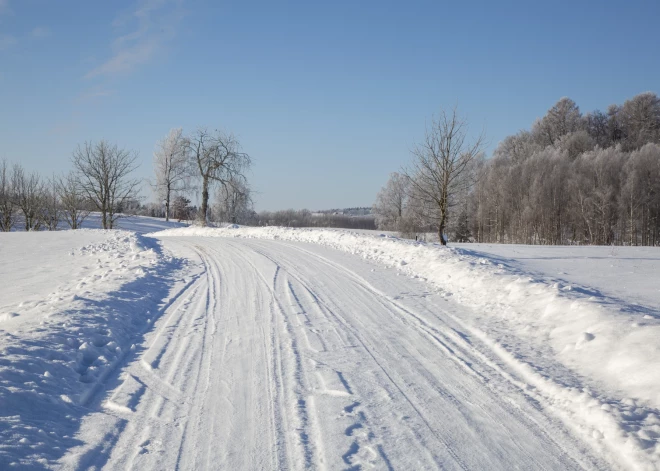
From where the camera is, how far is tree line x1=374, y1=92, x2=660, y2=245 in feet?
110

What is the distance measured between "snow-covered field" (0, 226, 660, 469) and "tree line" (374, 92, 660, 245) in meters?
14.0

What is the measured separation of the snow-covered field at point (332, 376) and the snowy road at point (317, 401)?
18 mm

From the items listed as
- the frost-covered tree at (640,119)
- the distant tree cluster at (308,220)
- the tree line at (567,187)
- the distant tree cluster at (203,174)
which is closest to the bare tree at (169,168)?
the distant tree cluster at (203,174)

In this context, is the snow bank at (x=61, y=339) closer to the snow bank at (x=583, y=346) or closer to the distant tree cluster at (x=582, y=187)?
the snow bank at (x=583, y=346)

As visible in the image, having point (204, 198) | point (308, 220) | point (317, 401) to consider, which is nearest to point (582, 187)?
point (204, 198)

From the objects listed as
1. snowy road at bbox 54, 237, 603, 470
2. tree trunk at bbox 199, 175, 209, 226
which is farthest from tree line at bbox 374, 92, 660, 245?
tree trunk at bbox 199, 175, 209, 226

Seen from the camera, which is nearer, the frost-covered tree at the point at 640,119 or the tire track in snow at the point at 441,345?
the tire track in snow at the point at 441,345

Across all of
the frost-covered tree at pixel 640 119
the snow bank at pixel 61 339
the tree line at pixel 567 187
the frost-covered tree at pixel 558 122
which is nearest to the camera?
the snow bank at pixel 61 339

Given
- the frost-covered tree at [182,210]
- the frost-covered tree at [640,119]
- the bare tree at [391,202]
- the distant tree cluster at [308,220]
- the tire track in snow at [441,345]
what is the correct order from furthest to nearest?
the distant tree cluster at [308,220], the bare tree at [391,202], the frost-covered tree at [182,210], the frost-covered tree at [640,119], the tire track in snow at [441,345]

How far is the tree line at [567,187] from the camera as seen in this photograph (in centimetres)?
3344

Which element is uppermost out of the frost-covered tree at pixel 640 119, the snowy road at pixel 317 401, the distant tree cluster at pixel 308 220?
the frost-covered tree at pixel 640 119

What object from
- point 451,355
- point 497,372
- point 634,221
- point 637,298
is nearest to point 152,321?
point 451,355

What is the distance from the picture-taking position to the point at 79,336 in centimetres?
549

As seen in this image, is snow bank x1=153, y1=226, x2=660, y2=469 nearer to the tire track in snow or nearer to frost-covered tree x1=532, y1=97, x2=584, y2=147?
the tire track in snow
